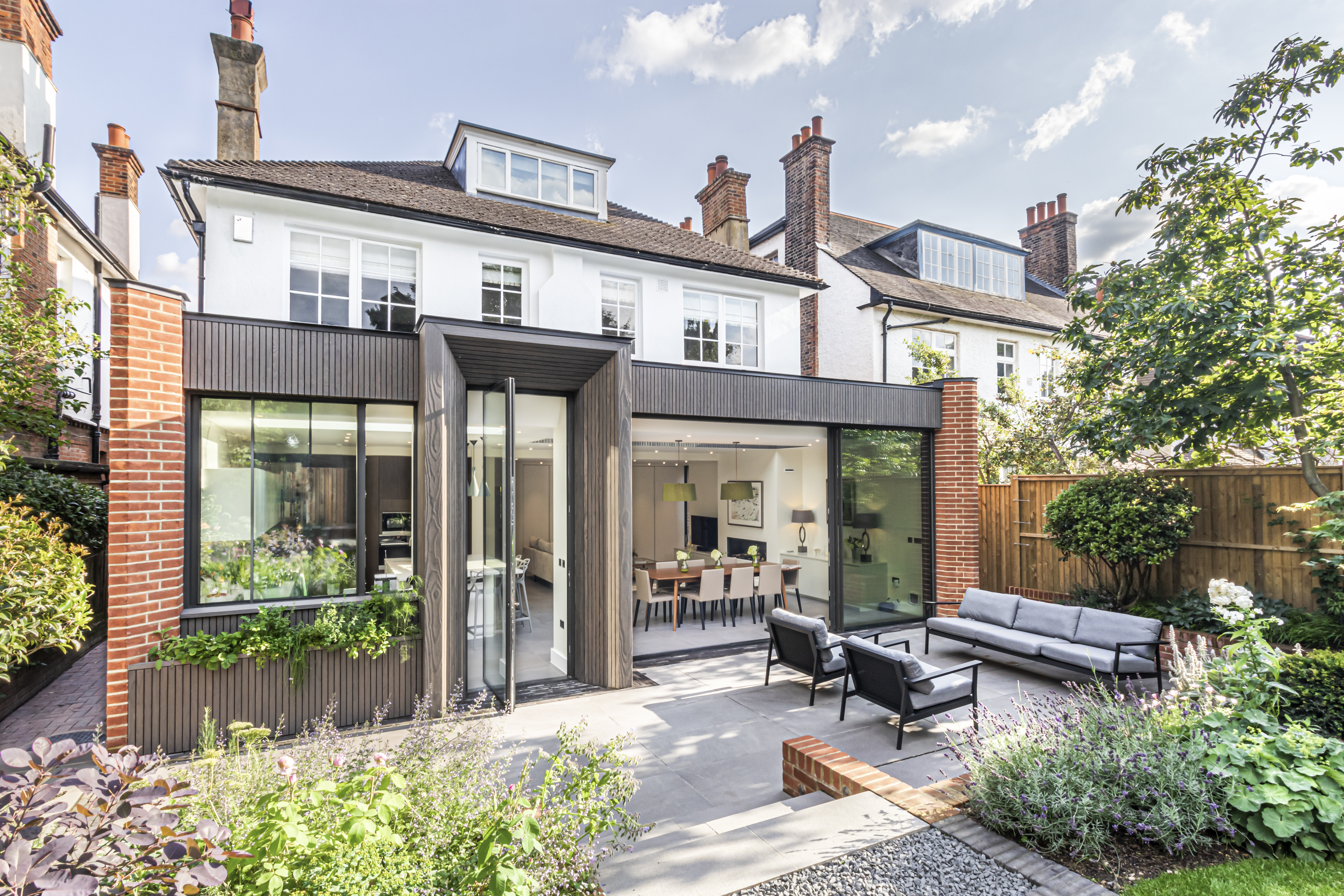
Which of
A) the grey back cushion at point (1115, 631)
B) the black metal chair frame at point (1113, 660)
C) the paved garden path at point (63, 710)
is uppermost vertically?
the grey back cushion at point (1115, 631)

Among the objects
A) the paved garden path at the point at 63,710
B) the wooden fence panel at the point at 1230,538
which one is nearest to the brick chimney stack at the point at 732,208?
the wooden fence panel at the point at 1230,538

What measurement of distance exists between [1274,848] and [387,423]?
7.18 meters

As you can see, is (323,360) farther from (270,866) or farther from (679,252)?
(679,252)

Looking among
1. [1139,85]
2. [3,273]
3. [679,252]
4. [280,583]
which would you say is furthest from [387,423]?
[1139,85]

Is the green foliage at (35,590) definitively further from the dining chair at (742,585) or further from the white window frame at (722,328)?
the dining chair at (742,585)

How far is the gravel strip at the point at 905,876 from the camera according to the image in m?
2.79

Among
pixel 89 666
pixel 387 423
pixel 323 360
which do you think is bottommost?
pixel 89 666

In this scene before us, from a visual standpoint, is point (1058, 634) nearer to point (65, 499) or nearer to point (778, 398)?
point (778, 398)

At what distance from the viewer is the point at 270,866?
1.98m

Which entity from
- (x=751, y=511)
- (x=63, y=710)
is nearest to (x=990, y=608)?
(x=751, y=511)

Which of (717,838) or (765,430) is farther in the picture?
(765,430)

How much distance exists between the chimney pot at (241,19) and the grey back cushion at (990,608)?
1263cm

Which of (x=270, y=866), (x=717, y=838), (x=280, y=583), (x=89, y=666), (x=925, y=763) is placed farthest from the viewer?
(x=89, y=666)

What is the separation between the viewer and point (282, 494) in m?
5.71
